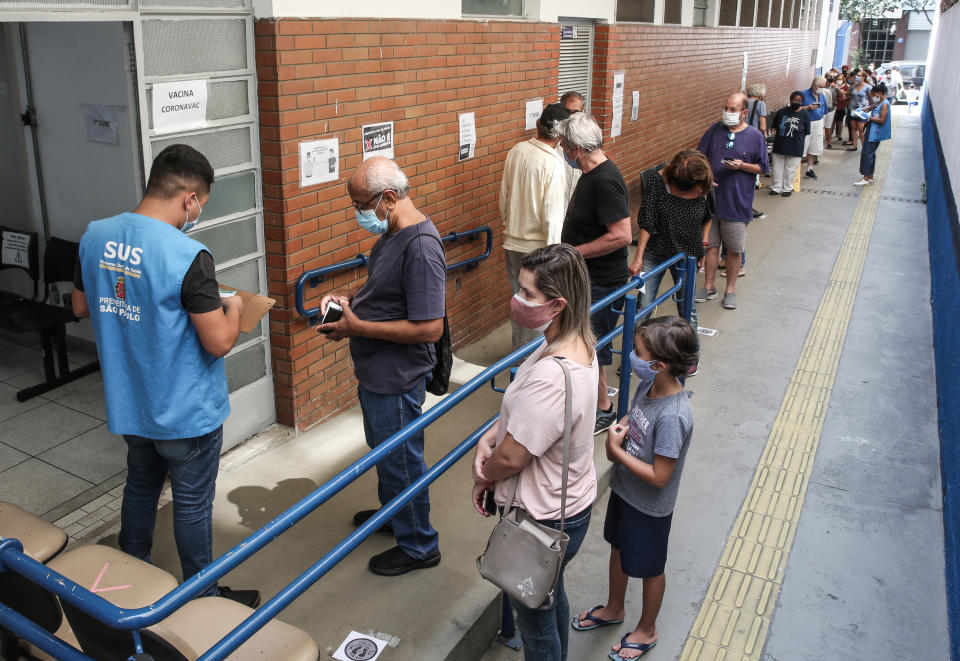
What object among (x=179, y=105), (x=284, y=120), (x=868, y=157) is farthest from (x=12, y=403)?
(x=868, y=157)

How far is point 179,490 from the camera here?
3.26 meters

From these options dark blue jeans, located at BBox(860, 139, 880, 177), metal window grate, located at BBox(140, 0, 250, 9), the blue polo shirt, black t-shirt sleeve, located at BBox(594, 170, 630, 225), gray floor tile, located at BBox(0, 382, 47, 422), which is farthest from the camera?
dark blue jeans, located at BBox(860, 139, 880, 177)

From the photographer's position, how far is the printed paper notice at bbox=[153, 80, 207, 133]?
4.16 meters

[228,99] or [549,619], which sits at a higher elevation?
[228,99]

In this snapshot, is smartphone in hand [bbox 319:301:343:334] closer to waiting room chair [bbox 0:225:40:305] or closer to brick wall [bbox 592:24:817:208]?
waiting room chair [bbox 0:225:40:305]

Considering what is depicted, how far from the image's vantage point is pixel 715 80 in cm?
1343

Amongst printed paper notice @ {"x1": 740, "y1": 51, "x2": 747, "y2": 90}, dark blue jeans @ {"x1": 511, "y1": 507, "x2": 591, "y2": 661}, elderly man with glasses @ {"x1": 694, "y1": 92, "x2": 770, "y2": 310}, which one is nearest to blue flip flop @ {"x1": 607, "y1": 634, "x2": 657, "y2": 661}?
dark blue jeans @ {"x1": 511, "y1": 507, "x2": 591, "y2": 661}

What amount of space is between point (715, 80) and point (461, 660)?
11853 mm

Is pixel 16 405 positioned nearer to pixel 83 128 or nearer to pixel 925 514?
pixel 83 128

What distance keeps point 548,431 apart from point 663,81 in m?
9.02

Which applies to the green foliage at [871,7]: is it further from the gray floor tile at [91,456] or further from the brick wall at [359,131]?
the gray floor tile at [91,456]

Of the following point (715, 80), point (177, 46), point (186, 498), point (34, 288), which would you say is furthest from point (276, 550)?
point (715, 80)

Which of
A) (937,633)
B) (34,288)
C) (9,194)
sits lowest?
(937,633)

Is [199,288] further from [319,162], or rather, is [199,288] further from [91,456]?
[91,456]
